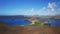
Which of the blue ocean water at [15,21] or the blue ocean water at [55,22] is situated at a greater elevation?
the blue ocean water at [15,21]

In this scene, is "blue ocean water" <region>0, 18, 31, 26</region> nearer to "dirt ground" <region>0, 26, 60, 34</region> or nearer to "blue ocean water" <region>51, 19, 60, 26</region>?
"dirt ground" <region>0, 26, 60, 34</region>

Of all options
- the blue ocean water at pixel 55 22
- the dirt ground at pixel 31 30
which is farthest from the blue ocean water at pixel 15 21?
the blue ocean water at pixel 55 22

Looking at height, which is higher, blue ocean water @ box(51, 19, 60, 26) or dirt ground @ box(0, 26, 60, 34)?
blue ocean water @ box(51, 19, 60, 26)

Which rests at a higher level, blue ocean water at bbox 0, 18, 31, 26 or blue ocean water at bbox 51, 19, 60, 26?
blue ocean water at bbox 0, 18, 31, 26

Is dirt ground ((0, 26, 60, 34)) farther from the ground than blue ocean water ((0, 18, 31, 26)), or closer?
closer

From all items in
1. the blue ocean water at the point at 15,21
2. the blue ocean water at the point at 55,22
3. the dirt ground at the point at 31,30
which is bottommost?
the dirt ground at the point at 31,30

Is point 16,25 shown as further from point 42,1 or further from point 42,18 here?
point 42,1

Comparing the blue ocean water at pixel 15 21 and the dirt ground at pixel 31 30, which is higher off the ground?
the blue ocean water at pixel 15 21

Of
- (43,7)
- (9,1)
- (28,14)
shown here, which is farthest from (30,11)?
(9,1)

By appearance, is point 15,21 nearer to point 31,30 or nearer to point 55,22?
point 31,30

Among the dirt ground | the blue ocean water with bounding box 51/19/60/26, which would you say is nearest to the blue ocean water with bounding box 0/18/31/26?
the dirt ground

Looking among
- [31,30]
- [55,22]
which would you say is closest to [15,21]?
[31,30]

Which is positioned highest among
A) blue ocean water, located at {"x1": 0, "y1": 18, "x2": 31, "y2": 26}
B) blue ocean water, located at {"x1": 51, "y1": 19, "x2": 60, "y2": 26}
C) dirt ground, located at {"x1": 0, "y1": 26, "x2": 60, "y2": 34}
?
blue ocean water, located at {"x1": 0, "y1": 18, "x2": 31, "y2": 26}

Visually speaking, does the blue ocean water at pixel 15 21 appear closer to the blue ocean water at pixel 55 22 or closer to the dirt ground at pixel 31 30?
the dirt ground at pixel 31 30
